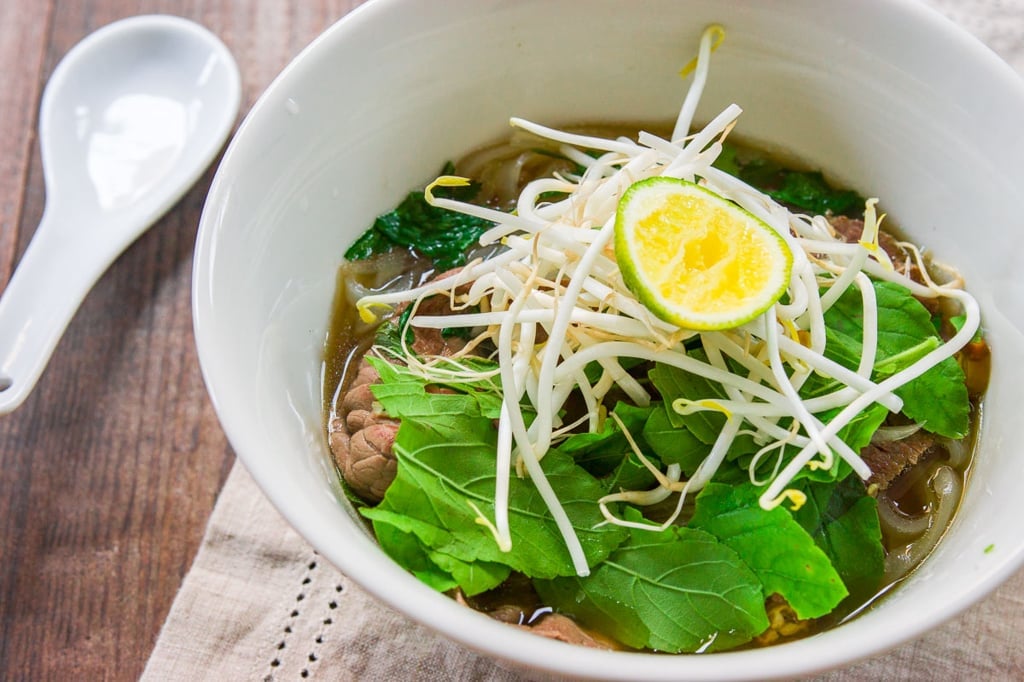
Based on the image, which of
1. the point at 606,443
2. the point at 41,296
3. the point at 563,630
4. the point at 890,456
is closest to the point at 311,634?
the point at 563,630

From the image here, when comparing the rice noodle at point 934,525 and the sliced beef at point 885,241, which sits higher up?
the sliced beef at point 885,241

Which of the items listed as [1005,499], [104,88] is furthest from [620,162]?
[104,88]

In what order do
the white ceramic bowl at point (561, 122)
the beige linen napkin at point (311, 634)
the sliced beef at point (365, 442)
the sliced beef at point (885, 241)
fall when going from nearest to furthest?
the white ceramic bowl at point (561, 122) < the sliced beef at point (365, 442) < the beige linen napkin at point (311, 634) < the sliced beef at point (885, 241)

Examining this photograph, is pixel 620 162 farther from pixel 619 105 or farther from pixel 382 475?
pixel 382 475

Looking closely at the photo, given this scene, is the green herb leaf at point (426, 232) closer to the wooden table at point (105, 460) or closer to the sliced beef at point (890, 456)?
the wooden table at point (105, 460)

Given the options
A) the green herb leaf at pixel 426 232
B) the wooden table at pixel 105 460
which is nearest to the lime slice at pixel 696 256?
the green herb leaf at pixel 426 232

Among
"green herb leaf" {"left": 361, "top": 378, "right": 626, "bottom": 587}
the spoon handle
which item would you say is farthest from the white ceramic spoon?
"green herb leaf" {"left": 361, "top": 378, "right": 626, "bottom": 587}

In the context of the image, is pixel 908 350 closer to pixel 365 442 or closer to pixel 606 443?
pixel 606 443
